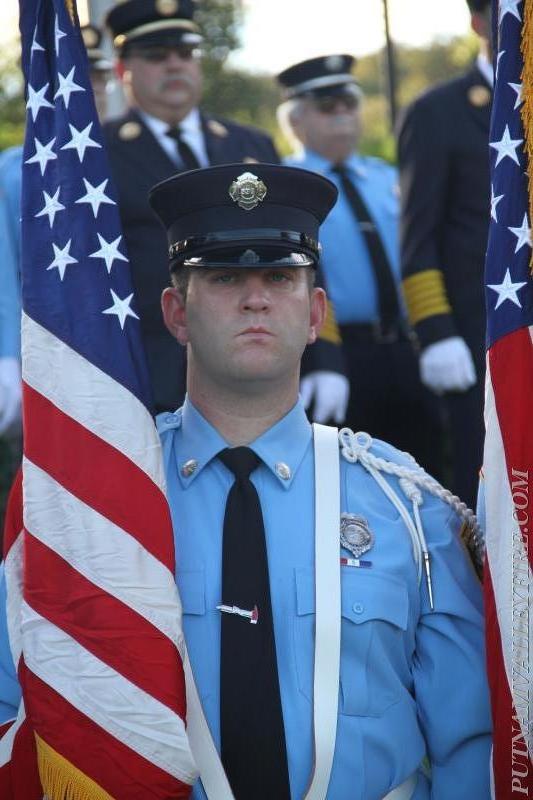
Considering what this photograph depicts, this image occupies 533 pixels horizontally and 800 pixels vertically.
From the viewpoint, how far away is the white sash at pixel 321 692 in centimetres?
327

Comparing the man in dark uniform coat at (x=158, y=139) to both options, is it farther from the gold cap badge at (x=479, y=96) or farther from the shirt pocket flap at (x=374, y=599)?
the shirt pocket flap at (x=374, y=599)

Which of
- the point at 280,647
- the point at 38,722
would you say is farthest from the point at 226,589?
the point at 38,722

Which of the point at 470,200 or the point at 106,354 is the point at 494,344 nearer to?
the point at 106,354

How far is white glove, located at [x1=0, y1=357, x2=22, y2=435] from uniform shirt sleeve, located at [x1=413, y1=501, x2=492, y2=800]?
9.12 ft

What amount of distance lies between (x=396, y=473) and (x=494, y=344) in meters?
0.40

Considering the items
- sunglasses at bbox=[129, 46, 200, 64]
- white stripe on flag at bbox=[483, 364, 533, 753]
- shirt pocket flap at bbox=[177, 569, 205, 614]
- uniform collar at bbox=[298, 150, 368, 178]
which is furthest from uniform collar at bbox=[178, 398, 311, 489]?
uniform collar at bbox=[298, 150, 368, 178]

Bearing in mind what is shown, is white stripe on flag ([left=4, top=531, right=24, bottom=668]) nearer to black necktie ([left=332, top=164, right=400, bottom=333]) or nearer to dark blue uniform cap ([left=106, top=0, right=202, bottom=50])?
dark blue uniform cap ([left=106, top=0, right=202, bottom=50])

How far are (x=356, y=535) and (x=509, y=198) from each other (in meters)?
0.84

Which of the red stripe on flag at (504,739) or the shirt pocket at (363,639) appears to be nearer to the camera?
the red stripe on flag at (504,739)

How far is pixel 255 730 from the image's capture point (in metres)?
3.29

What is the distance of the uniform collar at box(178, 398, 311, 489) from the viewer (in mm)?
3535

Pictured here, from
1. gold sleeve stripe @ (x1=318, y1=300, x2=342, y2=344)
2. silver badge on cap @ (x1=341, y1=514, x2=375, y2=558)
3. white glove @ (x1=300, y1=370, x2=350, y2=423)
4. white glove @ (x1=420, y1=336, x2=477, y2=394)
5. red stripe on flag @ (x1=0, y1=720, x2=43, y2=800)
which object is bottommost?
white glove @ (x1=300, y1=370, x2=350, y2=423)

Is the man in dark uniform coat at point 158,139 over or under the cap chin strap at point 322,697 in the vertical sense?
over

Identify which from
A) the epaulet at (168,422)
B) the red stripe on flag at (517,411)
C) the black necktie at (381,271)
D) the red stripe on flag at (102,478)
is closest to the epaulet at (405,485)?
the red stripe on flag at (517,411)
